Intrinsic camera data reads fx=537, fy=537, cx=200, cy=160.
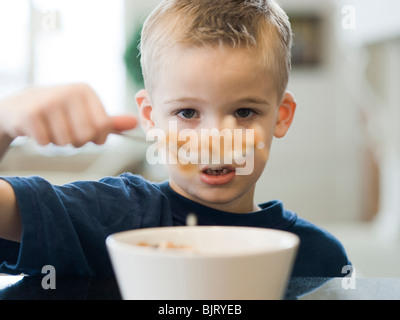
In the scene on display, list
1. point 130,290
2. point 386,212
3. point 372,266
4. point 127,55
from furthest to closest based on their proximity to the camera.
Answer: point 386,212, point 127,55, point 372,266, point 130,290

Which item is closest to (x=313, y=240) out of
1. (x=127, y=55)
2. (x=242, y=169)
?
(x=242, y=169)

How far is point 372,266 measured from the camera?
2.92 metres

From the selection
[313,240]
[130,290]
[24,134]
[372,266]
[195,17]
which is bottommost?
[372,266]

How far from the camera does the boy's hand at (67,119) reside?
1.46ft

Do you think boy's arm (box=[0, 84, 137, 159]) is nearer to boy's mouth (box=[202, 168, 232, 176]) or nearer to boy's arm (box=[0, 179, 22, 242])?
boy's arm (box=[0, 179, 22, 242])

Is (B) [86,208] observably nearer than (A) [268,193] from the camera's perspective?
Yes

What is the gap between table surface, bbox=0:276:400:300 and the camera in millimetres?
488

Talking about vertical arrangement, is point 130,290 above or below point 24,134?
below

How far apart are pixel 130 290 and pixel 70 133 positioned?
0.14 m

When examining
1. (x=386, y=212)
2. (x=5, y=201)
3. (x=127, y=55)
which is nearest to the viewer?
(x=5, y=201)

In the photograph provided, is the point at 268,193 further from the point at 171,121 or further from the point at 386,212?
the point at 171,121

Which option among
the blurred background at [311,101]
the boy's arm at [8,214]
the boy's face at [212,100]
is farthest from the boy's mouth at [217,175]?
the blurred background at [311,101]

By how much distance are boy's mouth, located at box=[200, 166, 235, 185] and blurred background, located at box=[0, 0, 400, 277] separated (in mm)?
1792

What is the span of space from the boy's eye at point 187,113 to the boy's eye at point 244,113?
2.4 inches
